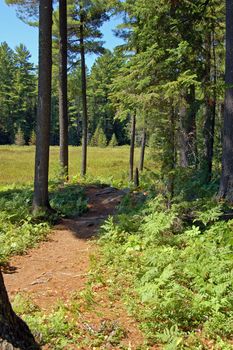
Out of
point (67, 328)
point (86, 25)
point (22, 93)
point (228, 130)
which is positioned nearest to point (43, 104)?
point (228, 130)

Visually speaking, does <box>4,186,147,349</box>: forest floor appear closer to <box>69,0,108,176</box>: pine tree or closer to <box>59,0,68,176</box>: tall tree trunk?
<box>59,0,68,176</box>: tall tree trunk

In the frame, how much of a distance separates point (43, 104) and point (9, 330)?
20.0ft

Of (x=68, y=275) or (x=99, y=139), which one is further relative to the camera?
(x=99, y=139)

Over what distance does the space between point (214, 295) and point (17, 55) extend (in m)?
57.4

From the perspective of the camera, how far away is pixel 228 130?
732cm

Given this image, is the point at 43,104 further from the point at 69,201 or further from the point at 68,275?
the point at 68,275

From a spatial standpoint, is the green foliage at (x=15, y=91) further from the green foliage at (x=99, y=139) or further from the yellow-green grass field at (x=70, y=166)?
the yellow-green grass field at (x=70, y=166)

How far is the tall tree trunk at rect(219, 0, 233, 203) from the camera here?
7.18 meters

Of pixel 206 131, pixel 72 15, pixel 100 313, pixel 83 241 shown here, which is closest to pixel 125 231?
pixel 83 241

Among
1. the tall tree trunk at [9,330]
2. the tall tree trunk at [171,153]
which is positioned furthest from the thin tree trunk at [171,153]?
the tall tree trunk at [9,330]

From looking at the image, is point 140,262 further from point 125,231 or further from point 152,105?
point 152,105

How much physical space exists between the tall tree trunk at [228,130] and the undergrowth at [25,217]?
377 centimetres

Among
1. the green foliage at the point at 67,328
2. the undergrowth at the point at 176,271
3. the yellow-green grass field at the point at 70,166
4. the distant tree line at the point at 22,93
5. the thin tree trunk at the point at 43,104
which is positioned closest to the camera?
the green foliage at the point at 67,328

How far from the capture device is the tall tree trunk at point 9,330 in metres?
3.24
